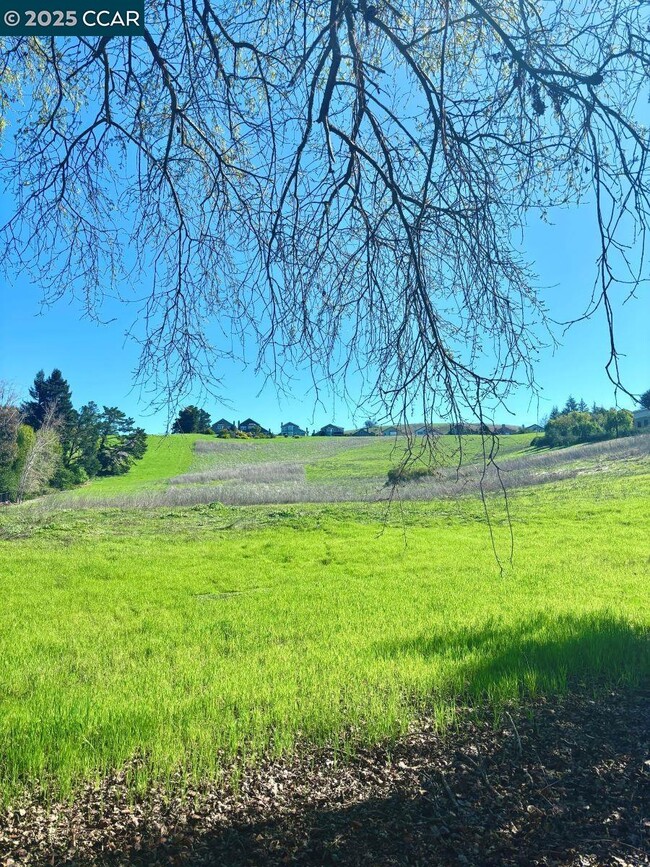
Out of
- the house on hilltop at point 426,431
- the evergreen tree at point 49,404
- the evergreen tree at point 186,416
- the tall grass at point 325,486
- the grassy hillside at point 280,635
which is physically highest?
the evergreen tree at point 49,404

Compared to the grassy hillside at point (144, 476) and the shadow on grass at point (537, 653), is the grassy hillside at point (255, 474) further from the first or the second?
the shadow on grass at point (537, 653)

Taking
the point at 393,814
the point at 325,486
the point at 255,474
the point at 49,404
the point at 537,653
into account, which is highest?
the point at 49,404

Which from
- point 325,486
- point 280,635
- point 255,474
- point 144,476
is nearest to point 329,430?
point 280,635

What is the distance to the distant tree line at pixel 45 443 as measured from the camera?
20156 mm

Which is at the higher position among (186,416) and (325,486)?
(186,416)

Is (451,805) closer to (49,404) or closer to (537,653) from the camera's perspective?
(537,653)

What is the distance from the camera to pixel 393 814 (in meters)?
2.63

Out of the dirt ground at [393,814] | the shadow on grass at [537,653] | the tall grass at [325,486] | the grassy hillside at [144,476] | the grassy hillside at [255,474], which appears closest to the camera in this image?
the dirt ground at [393,814]

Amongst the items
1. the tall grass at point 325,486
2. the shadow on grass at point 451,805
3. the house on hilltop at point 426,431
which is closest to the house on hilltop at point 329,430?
the house on hilltop at point 426,431

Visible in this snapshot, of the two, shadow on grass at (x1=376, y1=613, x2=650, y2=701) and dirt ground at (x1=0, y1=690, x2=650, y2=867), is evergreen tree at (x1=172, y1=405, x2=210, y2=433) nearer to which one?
dirt ground at (x1=0, y1=690, x2=650, y2=867)

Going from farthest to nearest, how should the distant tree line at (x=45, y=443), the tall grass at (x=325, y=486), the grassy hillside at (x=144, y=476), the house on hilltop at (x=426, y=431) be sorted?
1. the grassy hillside at (x=144, y=476)
2. the tall grass at (x=325, y=486)
3. the distant tree line at (x=45, y=443)
4. the house on hilltop at (x=426, y=431)

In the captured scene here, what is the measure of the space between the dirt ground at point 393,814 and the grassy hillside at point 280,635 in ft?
0.89

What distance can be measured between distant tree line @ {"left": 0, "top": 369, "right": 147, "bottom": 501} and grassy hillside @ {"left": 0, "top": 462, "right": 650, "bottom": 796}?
4.33 m

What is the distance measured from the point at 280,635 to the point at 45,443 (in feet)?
68.0
